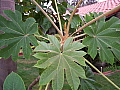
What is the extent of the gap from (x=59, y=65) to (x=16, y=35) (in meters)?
0.34

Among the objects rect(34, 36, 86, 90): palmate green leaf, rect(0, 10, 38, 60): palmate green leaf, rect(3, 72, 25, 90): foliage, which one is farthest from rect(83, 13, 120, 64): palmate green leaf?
rect(3, 72, 25, 90): foliage

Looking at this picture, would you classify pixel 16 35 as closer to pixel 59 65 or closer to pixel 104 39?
pixel 59 65

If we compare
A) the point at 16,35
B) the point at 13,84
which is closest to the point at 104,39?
the point at 16,35

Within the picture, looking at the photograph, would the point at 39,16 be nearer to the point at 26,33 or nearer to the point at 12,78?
the point at 26,33

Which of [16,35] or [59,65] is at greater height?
[16,35]

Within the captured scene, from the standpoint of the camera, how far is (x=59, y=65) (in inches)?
24.0

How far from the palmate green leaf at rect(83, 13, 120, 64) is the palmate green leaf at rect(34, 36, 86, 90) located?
0.17 m

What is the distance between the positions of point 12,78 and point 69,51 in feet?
1.17

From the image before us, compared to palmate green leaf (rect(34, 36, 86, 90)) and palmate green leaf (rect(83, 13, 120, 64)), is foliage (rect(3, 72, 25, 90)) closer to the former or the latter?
palmate green leaf (rect(34, 36, 86, 90))

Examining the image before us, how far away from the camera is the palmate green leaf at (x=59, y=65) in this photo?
562 millimetres

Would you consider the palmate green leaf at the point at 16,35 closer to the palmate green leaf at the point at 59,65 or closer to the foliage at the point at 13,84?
the palmate green leaf at the point at 59,65

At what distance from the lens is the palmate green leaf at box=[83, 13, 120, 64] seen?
2.55 ft

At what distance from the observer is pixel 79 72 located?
22.9 inches

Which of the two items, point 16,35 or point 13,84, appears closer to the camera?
point 13,84
